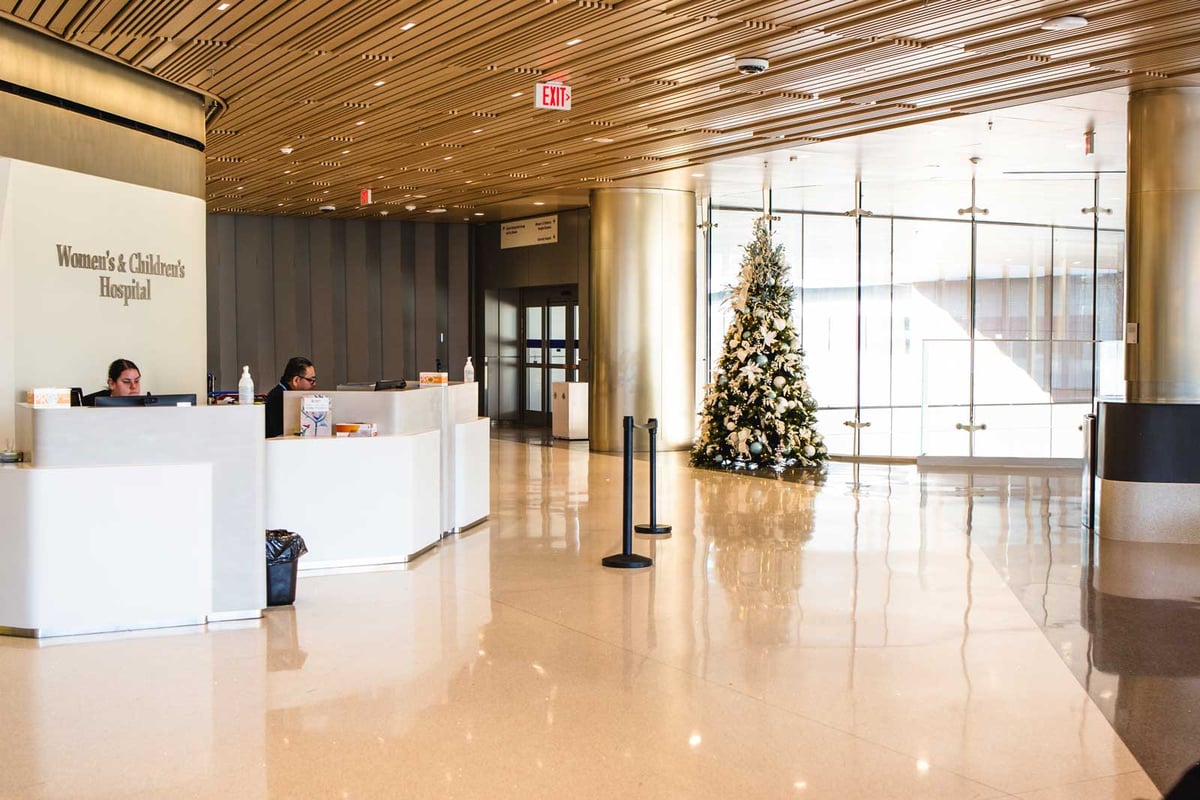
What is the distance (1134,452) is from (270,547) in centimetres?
633

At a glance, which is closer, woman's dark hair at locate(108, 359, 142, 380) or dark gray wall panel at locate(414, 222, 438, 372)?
woman's dark hair at locate(108, 359, 142, 380)

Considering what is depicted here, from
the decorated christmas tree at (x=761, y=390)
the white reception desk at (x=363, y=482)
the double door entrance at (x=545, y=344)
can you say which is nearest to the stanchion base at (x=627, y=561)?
the white reception desk at (x=363, y=482)

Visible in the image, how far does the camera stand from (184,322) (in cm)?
915

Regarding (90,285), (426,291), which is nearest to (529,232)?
(426,291)

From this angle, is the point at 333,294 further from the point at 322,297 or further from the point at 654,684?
the point at 654,684

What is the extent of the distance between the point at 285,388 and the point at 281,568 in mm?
1975

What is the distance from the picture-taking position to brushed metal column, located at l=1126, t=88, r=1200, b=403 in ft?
29.3

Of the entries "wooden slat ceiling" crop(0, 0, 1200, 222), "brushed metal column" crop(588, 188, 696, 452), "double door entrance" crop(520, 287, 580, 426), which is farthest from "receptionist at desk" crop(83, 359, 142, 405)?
"double door entrance" crop(520, 287, 580, 426)

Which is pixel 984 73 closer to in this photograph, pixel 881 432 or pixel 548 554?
pixel 548 554

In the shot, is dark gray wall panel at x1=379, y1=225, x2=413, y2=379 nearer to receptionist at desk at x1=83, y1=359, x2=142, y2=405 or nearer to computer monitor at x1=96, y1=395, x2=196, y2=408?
receptionist at desk at x1=83, y1=359, x2=142, y2=405

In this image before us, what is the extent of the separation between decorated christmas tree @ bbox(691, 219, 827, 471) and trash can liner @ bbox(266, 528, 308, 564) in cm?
788

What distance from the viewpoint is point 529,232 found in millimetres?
20156

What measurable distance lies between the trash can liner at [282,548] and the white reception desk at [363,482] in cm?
57

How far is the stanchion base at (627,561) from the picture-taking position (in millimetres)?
7805
